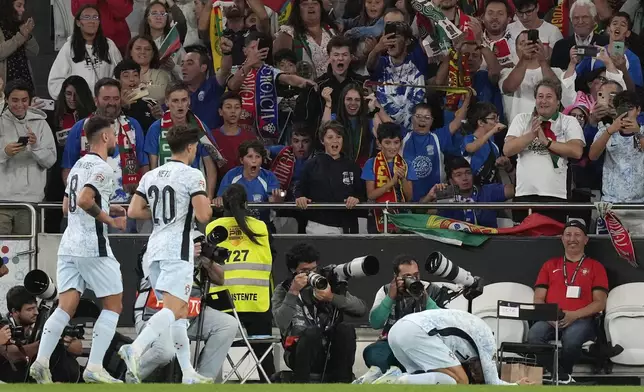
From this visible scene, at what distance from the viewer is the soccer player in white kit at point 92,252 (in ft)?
36.9

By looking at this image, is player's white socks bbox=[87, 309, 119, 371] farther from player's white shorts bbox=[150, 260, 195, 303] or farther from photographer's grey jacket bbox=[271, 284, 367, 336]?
photographer's grey jacket bbox=[271, 284, 367, 336]

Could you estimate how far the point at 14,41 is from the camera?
1650cm

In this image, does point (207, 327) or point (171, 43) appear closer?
point (207, 327)

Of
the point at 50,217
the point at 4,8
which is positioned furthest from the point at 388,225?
the point at 4,8

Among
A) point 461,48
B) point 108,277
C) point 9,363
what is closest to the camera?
point 108,277

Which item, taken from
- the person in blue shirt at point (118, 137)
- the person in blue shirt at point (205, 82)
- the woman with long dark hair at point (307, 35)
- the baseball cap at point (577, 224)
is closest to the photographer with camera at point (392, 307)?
the baseball cap at point (577, 224)

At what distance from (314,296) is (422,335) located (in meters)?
1.47

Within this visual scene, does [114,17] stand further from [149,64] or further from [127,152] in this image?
[127,152]

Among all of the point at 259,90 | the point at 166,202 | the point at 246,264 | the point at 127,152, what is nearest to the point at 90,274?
the point at 166,202

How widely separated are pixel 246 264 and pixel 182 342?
190 centimetres

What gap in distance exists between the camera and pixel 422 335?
38.0 feet

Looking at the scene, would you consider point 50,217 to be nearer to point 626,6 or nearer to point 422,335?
point 422,335

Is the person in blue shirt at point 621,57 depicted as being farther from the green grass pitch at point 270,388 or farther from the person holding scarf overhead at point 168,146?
the green grass pitch at point 270,388

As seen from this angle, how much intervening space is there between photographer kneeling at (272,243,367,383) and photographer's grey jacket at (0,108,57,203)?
3382 millimetres
